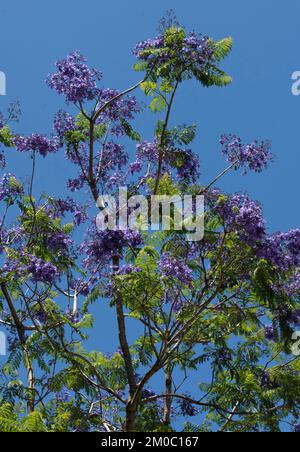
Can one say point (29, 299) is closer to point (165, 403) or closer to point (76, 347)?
point (76, 347)

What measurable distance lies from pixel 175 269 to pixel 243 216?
121cm

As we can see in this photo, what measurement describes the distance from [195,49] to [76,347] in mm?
5301

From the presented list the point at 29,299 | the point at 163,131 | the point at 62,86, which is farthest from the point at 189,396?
the point at 62,86

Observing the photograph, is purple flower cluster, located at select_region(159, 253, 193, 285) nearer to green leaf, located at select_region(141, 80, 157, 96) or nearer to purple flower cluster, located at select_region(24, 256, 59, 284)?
purple flower cluster, located at select_region(24, 256, 59, 284)

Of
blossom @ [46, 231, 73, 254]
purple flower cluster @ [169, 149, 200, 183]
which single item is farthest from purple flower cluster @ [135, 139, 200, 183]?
blossom @ [46, 231, 73, 254]

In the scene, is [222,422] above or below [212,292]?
below

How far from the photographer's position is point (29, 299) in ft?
45.3

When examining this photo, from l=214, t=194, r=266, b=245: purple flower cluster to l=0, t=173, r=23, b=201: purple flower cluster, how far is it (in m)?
3.69

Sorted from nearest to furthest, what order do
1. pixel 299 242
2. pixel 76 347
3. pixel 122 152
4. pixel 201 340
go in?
1. pixel 299 242
2. pixel 201 340
3. pixel 76 347
4. pixel 122 152

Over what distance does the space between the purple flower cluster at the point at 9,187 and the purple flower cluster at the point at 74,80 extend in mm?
1615

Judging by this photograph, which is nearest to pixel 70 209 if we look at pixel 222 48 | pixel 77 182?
pixel 77 182

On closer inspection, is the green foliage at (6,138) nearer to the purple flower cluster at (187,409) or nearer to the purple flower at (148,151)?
the purple flower at (148,151)

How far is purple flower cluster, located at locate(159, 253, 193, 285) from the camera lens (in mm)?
12320

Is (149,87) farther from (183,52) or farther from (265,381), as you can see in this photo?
(265,381)
